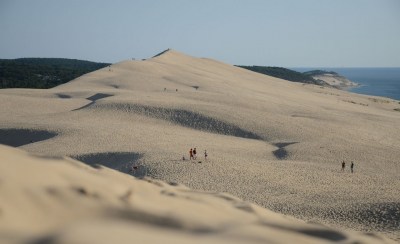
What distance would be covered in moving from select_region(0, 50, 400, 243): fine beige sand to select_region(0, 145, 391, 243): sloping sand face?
60mm

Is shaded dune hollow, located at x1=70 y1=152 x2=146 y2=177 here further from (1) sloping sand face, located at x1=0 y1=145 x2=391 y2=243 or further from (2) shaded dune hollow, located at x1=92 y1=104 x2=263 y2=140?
(1) sloping sand face, located at x1=0 y1=145 x2=391 y2=243

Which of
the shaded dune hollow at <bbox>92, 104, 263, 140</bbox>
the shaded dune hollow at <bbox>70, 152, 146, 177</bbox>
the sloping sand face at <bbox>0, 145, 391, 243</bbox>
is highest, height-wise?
the sloping sand face at <bbox>0, 145, 391, 243</bbox>

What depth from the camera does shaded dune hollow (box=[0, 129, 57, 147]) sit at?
Result: 23203 millimetres

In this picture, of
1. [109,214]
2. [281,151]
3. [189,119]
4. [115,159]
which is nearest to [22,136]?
[115,159]

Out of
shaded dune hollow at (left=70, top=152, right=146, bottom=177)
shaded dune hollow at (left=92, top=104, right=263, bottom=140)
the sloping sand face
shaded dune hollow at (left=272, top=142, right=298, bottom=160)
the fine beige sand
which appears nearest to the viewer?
the sloping sand face

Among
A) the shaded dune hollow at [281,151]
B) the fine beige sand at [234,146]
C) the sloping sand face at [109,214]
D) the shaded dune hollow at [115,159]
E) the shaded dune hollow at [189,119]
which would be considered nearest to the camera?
the sloping sand face at [109,214]

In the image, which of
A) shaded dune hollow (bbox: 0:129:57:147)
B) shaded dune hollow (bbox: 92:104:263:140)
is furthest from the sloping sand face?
shaded dune hollow (bbox: 92:104:263:140)

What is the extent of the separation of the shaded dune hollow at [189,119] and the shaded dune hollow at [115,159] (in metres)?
8.87

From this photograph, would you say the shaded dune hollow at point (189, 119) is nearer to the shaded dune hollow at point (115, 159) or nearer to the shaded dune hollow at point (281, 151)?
the shaded dune hollow at point (281, 151)

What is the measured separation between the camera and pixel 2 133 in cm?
2425

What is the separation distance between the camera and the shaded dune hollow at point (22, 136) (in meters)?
23.2

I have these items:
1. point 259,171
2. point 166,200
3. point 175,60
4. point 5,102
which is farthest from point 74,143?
point 175,60

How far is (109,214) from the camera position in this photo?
4051 millimetres

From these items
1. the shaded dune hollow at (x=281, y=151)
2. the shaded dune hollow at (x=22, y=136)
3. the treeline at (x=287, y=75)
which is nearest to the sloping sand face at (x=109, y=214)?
the shaded dune hollow at (x=281, y=151)
